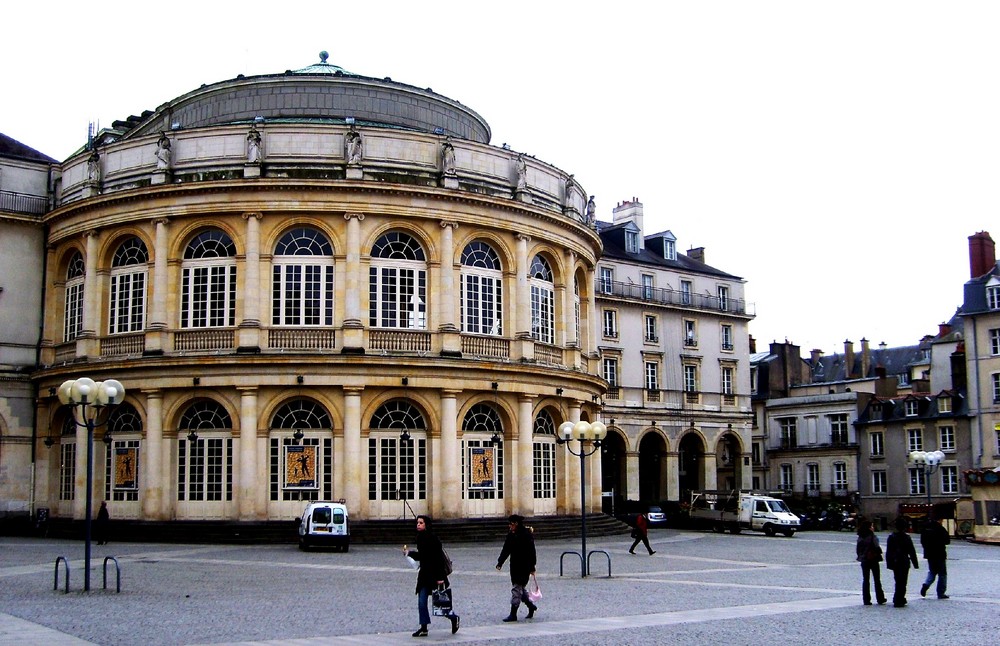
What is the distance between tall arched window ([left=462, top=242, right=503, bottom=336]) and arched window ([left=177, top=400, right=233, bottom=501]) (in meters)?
9.69

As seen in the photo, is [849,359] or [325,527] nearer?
[325,527]

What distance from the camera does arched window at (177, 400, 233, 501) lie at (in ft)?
139

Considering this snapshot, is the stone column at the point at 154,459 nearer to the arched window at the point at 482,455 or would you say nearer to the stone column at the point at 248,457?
the stone column at the point at 248,457

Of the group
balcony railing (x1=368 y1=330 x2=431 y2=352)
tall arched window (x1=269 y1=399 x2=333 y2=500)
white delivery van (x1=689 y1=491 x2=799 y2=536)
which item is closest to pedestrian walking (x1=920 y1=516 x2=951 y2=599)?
balcony railing (x1=368 y1=330 x2=431 y2=352)

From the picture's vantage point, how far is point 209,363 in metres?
41.9

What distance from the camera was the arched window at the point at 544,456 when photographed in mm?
46719

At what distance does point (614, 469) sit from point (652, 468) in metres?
4.75

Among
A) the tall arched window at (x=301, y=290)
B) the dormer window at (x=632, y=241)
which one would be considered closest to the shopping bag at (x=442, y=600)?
the tall arched window at (x=301, y=290)

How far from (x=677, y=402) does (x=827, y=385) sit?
917 inches

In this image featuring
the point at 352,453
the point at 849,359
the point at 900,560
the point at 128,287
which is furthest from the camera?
the point at 849,359

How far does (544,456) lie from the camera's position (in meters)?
47.4

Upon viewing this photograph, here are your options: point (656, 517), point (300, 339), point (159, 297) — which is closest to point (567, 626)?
point (300, 339)

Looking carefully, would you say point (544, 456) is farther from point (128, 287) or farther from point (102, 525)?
point (128, 287)

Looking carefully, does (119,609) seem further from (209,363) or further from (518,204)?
(518,204)
